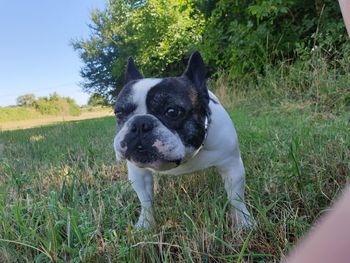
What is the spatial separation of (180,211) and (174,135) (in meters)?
0.24

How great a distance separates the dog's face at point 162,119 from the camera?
1.23 metres

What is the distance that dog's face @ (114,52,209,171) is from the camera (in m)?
1.23

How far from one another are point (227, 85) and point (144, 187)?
175 inches

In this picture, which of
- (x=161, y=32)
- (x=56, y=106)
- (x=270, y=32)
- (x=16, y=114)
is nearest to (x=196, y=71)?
(x=270, y=32)

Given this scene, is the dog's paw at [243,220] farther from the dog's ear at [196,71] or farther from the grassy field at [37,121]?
the grassy field at [37,121]

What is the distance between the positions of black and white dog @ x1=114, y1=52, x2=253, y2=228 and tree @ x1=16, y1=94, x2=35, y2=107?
1902cm

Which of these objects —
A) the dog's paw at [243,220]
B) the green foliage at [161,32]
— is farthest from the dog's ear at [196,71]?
the green foliage at [161,32]

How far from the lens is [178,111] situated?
→ 1.32m

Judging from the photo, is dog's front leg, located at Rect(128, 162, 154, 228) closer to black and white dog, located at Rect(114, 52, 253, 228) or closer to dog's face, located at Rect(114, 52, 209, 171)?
black and white dog, located at Rect(114, 52, 253, 228)

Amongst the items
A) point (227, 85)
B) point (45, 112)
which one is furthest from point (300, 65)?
point (45, 112)

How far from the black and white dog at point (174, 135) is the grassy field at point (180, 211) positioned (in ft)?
0.25

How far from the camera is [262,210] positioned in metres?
1.10

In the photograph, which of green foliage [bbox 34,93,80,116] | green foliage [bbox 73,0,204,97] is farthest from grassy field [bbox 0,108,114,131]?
green foliage [bbox 73,0,204,97]

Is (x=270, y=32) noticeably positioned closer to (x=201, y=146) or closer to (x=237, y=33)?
(x=237, y=33)
